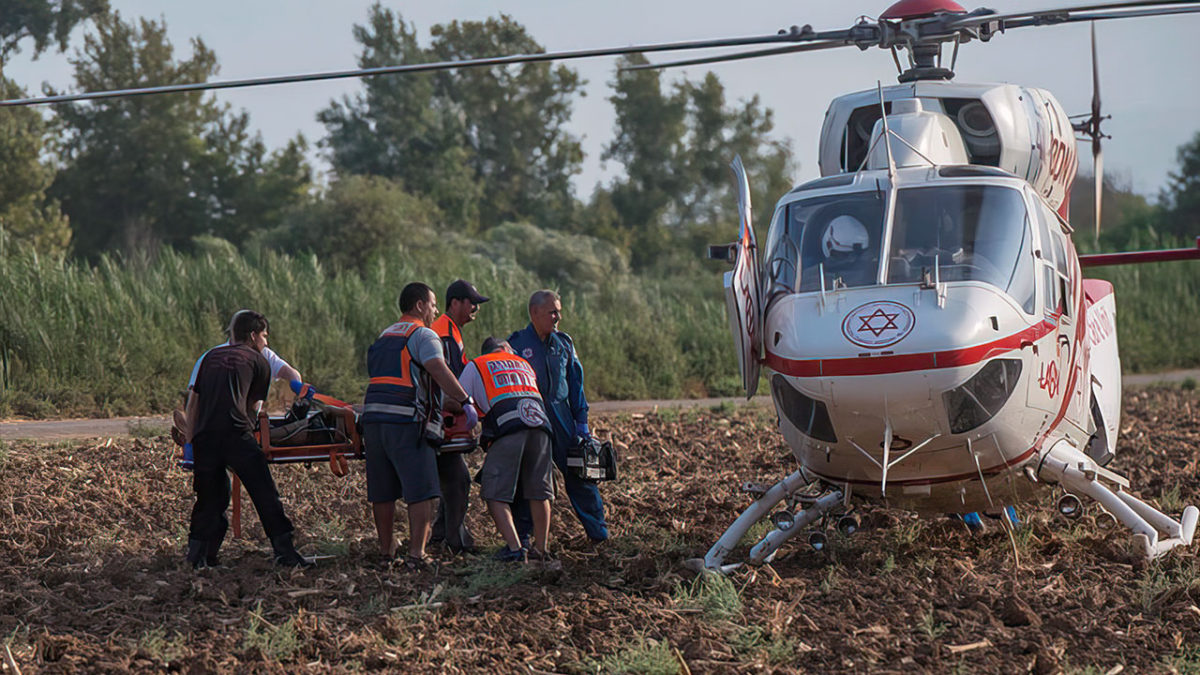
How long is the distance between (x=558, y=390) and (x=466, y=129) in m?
34.4

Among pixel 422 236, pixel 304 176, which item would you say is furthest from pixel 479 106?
pixel 422 236

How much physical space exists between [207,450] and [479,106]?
35.7 metres

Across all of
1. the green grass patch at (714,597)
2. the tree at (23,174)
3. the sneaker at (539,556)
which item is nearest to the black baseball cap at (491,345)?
the sneaker at (539,556)

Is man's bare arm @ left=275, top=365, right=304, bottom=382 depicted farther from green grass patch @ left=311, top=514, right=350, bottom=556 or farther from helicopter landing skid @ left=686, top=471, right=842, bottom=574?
helicopter landing skid @ left=686, top=471, right=842, bottom=574

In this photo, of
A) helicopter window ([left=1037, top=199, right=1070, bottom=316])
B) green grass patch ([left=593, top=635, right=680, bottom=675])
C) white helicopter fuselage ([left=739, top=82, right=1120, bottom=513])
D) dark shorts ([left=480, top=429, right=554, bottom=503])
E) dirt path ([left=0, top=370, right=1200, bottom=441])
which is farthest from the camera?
dirt path ([left=0, top=370, right=1200, bottom=441])

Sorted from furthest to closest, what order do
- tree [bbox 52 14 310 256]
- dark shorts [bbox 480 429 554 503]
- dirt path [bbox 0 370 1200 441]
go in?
1. tree [bbox 52 14 310 256]
2. dirt path [bbox 0 370 1200 441]
3. dark shorts [bbox 480 429 554 503]

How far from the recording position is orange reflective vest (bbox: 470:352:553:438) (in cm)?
825

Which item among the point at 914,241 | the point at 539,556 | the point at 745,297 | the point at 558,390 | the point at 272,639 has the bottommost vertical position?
the point at 539,556

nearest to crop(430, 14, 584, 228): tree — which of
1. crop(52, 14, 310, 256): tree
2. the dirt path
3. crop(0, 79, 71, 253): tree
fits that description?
crop(52, 14, 310, 256): tree

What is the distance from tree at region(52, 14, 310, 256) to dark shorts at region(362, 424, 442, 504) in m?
27.0

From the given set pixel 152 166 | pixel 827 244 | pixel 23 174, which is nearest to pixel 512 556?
pixel 827 244

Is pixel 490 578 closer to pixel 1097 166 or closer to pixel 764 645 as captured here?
pixel 764 645

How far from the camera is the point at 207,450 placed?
8.07 metres

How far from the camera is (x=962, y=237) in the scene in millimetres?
7391
